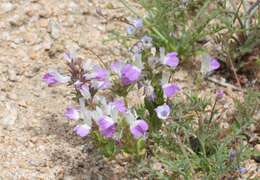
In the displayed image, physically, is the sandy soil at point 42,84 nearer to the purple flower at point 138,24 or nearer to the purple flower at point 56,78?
the purple flower at point 138,24

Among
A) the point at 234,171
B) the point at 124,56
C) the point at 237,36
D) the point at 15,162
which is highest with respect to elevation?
the point at 237,36

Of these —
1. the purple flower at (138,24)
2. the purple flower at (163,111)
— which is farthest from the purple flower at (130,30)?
the purple flower at (163,111)

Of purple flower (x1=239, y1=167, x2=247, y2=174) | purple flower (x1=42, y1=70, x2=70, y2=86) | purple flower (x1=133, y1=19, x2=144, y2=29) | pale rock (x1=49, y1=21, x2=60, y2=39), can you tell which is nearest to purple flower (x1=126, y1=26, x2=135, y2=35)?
purple flower (x1=133, y1=19, x2=144, y2=29)

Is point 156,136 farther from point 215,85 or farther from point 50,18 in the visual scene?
point 50,18

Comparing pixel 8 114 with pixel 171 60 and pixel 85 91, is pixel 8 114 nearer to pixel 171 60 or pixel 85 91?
pixel 85 91

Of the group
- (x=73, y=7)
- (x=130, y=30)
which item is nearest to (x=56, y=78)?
(x=130, y=30)

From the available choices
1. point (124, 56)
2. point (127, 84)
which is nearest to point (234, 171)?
point (127, 84)
